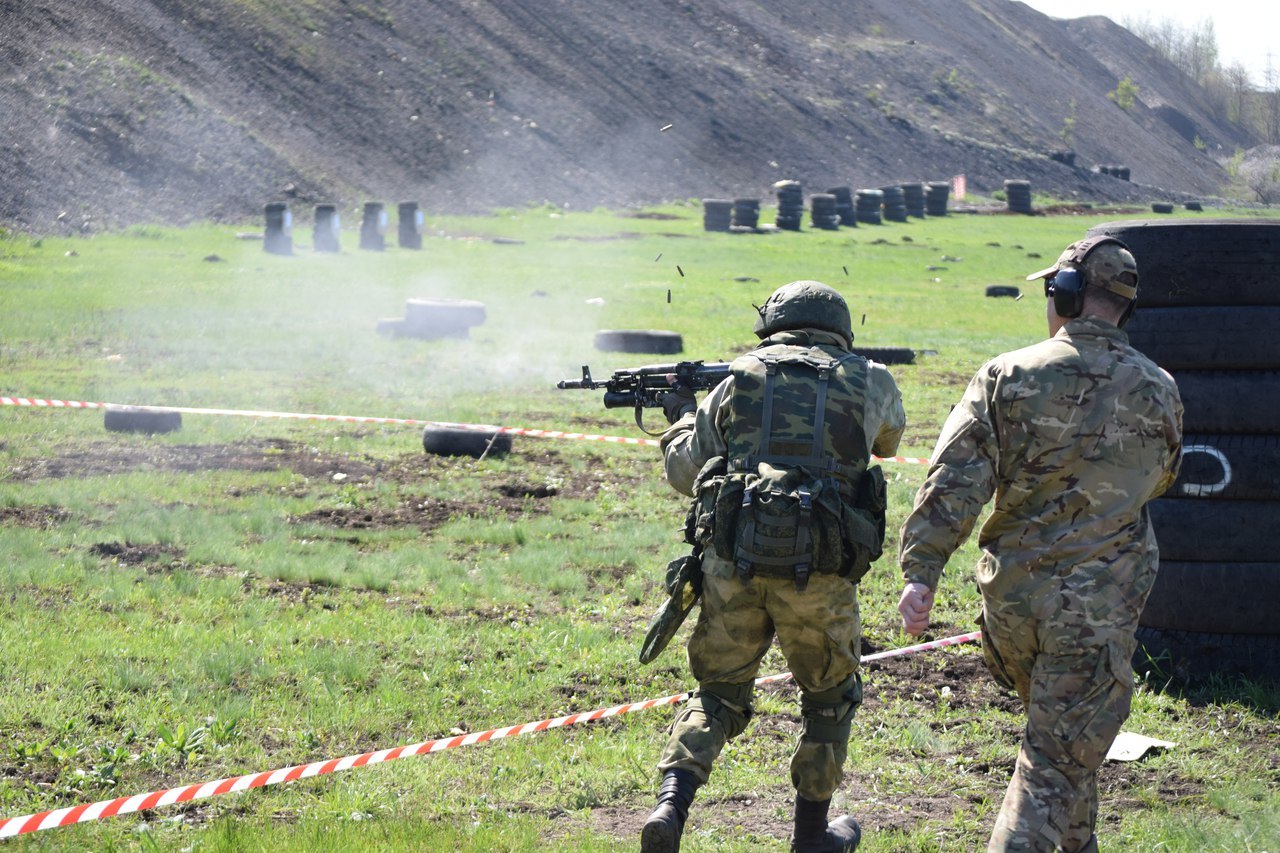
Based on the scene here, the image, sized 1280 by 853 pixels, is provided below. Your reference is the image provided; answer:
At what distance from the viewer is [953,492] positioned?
3975 millimetres

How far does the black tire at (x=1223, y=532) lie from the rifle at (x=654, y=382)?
2199 millimetres

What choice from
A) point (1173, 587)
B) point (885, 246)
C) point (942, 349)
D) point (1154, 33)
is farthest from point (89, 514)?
point (1154, 33)

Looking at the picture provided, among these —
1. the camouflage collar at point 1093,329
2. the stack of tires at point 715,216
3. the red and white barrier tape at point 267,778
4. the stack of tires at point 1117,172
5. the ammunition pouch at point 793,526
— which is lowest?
the red and white barrier tape at point 267,778

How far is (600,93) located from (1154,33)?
95.2 m

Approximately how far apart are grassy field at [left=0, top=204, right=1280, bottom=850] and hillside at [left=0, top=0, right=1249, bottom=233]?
18912 mm

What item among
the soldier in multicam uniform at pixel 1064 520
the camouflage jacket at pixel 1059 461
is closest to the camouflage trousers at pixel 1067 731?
the soldier in multicam uniform at pixel 1064 520

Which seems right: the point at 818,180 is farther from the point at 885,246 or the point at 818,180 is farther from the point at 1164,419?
the point at 1164,419

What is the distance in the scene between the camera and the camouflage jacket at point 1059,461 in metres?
3.97

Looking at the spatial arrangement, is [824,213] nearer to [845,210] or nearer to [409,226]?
[845,210]

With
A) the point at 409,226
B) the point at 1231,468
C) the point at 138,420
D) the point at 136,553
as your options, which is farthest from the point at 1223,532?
the point at 409,226

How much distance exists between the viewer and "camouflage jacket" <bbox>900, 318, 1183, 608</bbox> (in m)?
3.97

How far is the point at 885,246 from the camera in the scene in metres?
34.7

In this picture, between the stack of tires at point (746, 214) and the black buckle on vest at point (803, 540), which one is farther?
the stack of tires at point (746, 214)

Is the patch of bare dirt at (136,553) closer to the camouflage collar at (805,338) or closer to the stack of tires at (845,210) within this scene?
the camouflage collar at (805,338)
